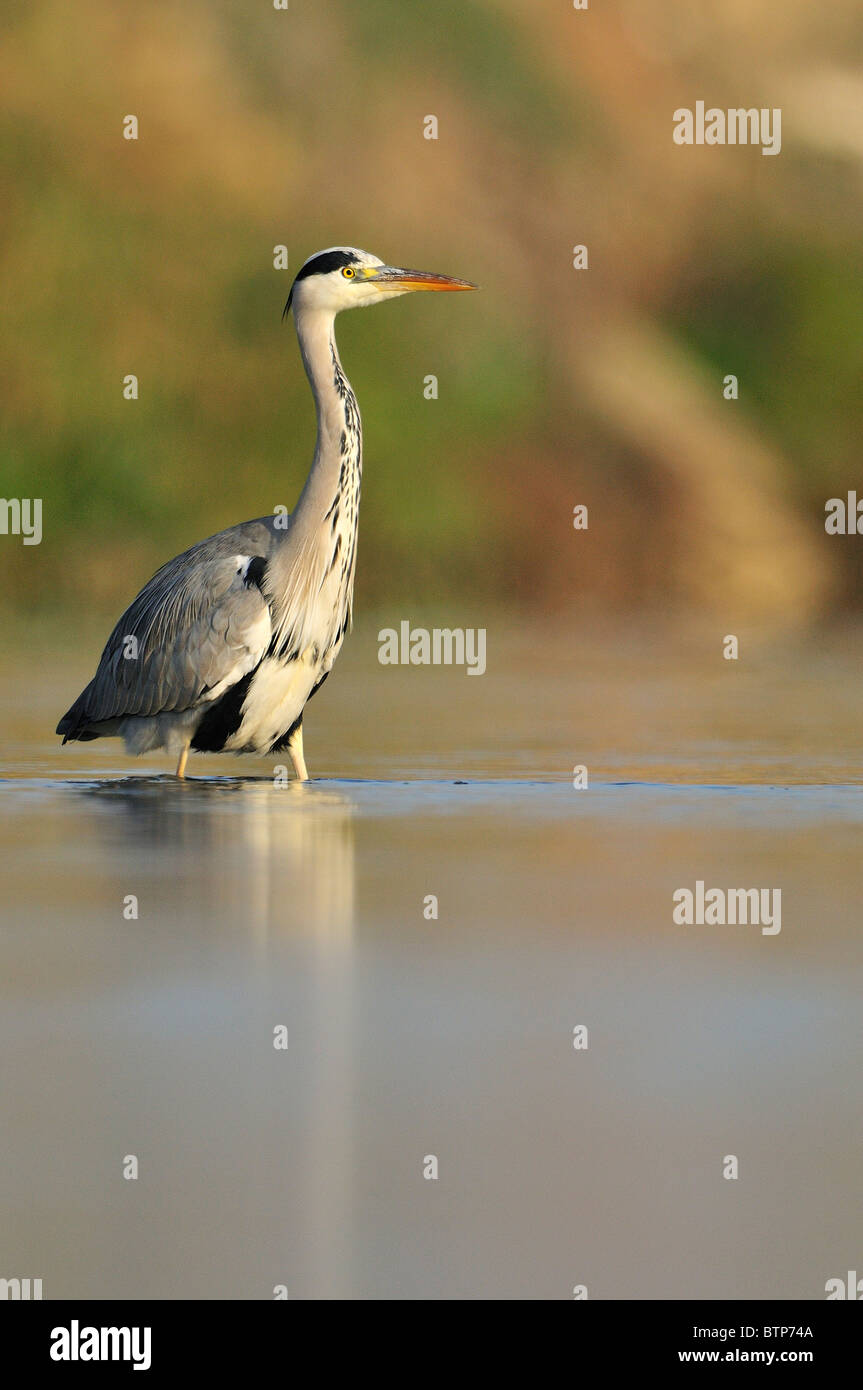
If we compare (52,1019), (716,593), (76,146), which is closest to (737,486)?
(716,593)

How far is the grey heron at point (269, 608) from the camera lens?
10383 millimetres

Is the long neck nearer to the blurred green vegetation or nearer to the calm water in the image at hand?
the calm water

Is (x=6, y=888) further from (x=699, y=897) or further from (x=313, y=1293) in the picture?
(x=313, y=1293)

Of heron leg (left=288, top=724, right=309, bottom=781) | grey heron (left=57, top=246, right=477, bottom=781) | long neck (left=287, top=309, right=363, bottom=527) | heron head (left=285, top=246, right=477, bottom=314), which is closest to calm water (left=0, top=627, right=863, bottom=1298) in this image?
heron leg (left=288, top=724, right=309, bottom=781)

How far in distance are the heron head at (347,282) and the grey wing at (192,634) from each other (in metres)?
1.15

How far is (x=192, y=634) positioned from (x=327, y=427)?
1195mm

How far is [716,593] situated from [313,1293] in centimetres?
2151

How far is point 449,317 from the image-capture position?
28594mm

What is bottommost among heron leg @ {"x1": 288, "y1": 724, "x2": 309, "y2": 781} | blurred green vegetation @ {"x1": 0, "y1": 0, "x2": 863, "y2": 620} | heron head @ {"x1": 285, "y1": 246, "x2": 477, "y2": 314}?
heron leg @ {"x1": 288, "y1": 724, "x2": 309, "y2": 781}

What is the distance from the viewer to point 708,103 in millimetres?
31578

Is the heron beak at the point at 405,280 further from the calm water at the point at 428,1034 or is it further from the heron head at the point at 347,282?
the calm water at the point at 428,1034

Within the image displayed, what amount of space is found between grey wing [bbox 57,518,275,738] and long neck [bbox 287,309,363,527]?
0.33 metres

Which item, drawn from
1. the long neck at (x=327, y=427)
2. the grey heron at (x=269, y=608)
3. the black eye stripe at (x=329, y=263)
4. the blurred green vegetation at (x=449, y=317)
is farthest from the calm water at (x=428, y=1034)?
the blurred green vegetation at (x=449, y=317)

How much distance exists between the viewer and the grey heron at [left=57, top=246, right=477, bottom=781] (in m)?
10.4
